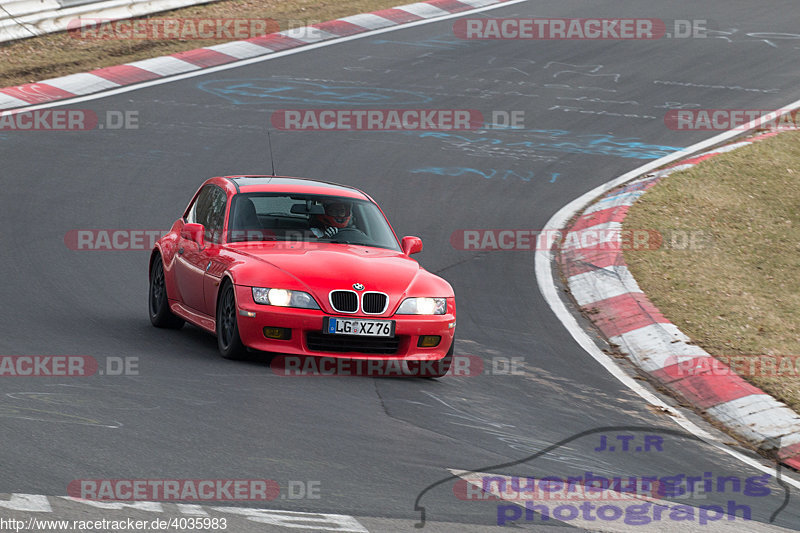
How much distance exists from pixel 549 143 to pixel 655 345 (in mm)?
7856

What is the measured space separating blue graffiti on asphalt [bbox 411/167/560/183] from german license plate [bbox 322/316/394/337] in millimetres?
7710

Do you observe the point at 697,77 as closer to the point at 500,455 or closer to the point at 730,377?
the point at 730,377

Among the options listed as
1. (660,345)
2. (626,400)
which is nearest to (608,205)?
(660,345)

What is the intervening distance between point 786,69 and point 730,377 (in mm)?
13915

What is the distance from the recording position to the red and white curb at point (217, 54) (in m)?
17.7

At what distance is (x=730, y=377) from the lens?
356 inches

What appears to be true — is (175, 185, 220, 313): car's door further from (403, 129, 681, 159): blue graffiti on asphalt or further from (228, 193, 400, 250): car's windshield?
(403, 129, 681, 159): blue graffiti on asphalt

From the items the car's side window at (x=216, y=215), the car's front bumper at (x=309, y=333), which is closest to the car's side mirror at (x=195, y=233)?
the car's side window at (x=216, y=215)

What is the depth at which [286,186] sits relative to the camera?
959 centimetres

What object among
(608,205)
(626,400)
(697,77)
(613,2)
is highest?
(613,2)

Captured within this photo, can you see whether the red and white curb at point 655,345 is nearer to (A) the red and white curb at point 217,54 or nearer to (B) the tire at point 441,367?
(B) the tire at point 441,367

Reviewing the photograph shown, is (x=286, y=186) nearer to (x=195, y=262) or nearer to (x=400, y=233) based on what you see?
(x=195, y=262)

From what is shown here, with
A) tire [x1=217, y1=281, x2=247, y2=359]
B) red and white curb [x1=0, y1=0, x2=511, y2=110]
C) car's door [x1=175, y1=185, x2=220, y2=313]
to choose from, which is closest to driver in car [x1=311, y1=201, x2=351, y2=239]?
car's door [x1=175, y1=185, x2=220, y2=313]

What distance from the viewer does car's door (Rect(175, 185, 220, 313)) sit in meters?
9.02
